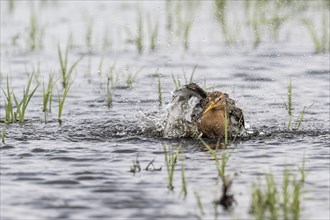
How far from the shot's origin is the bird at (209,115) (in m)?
7.95

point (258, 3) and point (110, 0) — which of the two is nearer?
point (258, 3)

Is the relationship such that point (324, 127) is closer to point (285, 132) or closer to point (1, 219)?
point (285, 132)

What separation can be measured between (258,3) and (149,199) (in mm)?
8969

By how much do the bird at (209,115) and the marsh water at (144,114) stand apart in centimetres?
21

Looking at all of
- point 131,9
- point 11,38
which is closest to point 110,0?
point 131,9

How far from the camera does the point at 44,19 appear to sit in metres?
13.9

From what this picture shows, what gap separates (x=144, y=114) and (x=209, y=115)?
1.15m

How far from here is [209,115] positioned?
8000mm

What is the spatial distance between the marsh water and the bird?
0.21 m

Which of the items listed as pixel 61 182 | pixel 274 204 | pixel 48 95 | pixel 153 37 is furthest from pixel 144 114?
pixel 274 204

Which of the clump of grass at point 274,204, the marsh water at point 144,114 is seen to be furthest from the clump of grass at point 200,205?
the clump of grass at point 274,204

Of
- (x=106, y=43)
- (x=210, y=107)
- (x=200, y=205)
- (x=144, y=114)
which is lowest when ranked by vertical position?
(x=200, y=205)

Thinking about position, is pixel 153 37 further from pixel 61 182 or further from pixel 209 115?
pixel 61 182

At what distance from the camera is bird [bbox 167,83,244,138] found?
313 inches
